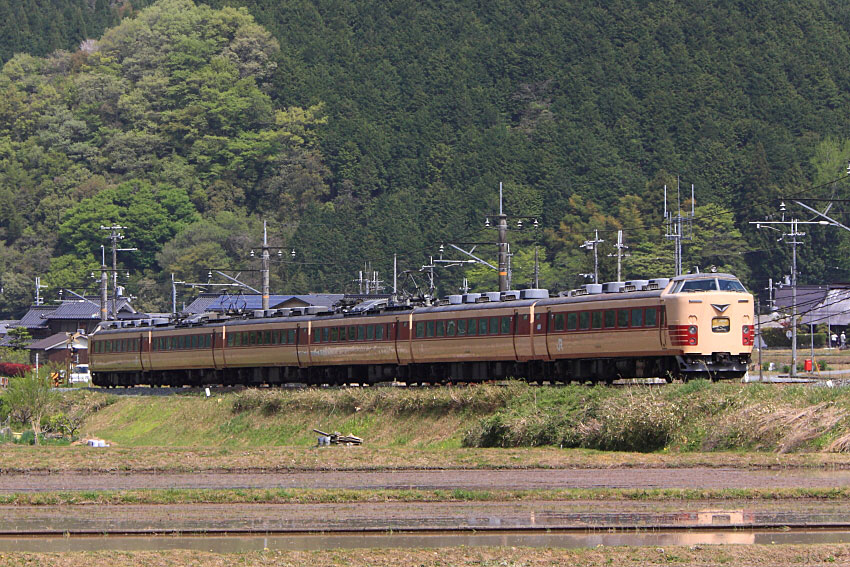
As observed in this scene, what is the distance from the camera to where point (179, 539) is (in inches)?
810

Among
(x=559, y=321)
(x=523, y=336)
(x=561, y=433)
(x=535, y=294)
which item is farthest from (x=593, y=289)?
(x=561, y=433)

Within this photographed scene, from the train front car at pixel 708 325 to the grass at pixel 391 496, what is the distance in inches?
652

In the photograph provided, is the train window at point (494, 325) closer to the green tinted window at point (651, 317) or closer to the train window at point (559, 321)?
the train window at point (559, 321)

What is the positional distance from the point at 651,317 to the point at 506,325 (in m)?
7.87

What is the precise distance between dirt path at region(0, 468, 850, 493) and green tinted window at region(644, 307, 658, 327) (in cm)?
1295

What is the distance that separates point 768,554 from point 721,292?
24510 mm

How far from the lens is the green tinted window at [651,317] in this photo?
4183 centimetres

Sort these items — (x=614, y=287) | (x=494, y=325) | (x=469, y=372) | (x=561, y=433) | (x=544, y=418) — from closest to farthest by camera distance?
(x=561, y=433) < (x=544, y=418) < (x=614, y=287) < (x=494, y=325) < (x=469, y=372)

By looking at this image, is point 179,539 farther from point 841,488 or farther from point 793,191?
point 793,191

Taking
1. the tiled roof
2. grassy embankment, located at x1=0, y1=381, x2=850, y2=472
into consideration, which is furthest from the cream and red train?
the tiled roof

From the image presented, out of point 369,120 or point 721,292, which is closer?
point 721,292

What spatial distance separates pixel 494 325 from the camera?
49438 mm

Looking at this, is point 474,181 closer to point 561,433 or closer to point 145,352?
Answer: point 145,352

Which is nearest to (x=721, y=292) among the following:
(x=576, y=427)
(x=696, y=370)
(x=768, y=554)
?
(x=696, y=370)
